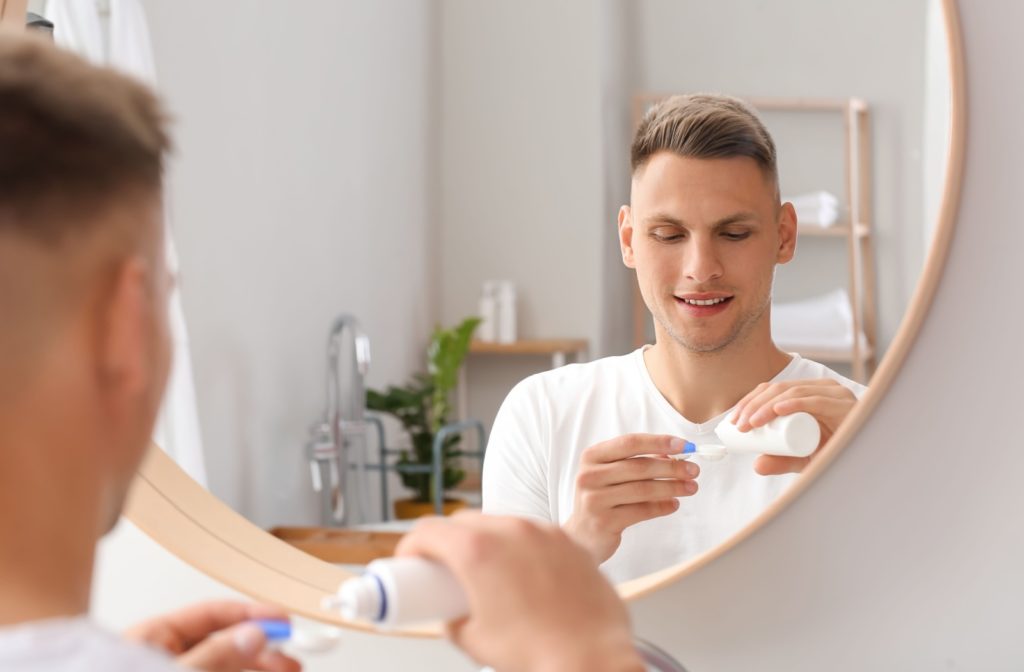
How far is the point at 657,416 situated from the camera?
2.48 feet

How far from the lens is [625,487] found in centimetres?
74

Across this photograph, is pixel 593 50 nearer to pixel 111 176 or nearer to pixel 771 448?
pixel 771 448

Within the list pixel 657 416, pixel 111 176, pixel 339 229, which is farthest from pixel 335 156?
pixel 111 176

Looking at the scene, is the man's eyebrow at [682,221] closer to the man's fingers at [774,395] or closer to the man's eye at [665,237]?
the man's eye at [665,237]

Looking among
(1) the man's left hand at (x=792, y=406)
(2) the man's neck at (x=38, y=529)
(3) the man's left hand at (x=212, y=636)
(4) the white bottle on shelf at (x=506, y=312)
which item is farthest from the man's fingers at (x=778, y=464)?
(2) the man's neck at (x=38, y=529)

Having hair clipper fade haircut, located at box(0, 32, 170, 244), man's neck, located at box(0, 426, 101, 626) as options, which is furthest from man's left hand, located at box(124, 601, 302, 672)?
hair clipper fade haircut, located at box(0, 32, 170, 244)

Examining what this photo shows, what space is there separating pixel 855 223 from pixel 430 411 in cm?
38

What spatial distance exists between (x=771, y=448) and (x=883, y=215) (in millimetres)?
179

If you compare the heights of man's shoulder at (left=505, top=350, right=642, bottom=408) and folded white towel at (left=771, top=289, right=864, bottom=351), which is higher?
folded white towel at (left=771, top=289, right=864, bottom=351)

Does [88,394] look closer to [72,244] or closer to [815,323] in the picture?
[72,244]

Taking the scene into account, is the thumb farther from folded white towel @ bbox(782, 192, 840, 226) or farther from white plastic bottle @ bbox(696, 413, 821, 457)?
folded white towel @ bbox(782, 192, 840, 226)

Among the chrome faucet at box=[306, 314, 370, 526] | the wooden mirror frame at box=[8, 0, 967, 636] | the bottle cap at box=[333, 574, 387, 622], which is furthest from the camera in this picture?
the chrome faucet at box=[306, 314, 370, 526]

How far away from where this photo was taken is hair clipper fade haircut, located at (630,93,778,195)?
29.0 inches

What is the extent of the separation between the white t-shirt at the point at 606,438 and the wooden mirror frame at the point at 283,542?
32 mm
